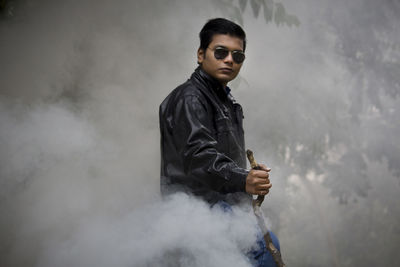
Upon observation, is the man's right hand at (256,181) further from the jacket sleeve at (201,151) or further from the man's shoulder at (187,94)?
the man's shoulder at (187,94)

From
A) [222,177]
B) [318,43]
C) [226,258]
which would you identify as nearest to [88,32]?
[222,177]

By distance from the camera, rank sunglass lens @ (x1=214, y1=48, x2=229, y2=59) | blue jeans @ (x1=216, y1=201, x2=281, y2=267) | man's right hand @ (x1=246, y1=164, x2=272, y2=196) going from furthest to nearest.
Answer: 1. sunglass lens @ (x1=214, y1=48, x2=229, y2=59)
2. blue jeans @ (x1=216, y1=201, x2=281, y2=267)
3. man's right hand @ (x1=246, y1=164, x2=272, y2=196)

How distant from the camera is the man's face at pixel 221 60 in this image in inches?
54.5

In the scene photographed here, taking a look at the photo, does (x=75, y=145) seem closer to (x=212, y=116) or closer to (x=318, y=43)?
(x=212, y=116)

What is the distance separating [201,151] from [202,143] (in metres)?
0.03

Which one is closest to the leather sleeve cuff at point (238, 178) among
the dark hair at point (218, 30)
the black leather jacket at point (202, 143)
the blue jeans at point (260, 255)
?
the black leather jacket at point (202, 143)

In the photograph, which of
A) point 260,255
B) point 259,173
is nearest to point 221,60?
point 259,173

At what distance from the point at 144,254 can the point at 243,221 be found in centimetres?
38

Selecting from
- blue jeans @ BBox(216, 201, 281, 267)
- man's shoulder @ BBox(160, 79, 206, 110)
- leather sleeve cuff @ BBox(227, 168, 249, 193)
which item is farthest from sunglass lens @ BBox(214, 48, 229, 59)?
blue jeans @ BBox(216, 201, 281, 267)

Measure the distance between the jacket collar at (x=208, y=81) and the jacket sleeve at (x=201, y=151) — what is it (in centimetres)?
13

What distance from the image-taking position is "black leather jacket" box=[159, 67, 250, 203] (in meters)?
1.16

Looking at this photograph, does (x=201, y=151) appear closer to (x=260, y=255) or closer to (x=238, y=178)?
(x=238, y=178)

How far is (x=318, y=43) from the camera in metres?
2.91

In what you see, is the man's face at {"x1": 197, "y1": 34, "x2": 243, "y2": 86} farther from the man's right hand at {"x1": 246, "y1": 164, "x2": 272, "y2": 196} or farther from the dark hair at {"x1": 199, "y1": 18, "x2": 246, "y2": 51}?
the man's right hand at {"x1": 246, "y1": 164, "x2": 272, "y2": 196}
